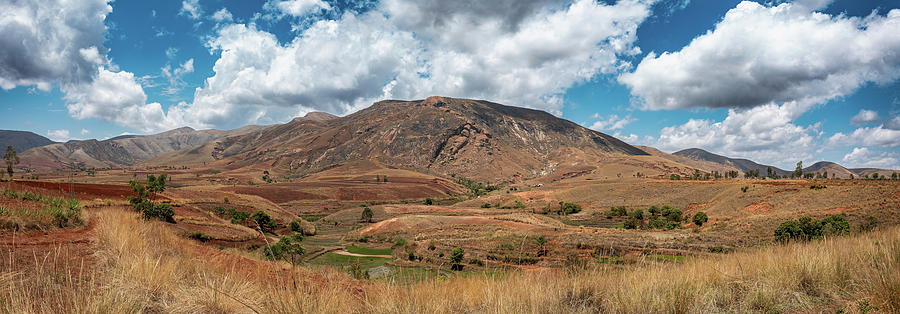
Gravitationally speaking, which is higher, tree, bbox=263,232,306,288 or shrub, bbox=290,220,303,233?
tree, bbox=263,232,306,288

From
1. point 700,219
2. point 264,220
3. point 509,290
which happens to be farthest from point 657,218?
point 509,290

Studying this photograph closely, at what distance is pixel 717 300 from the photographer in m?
5.28

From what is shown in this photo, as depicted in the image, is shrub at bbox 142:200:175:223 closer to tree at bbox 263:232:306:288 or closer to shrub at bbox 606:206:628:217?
tree at bbox 263:232:306:288

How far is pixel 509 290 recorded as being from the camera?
461 centimetres

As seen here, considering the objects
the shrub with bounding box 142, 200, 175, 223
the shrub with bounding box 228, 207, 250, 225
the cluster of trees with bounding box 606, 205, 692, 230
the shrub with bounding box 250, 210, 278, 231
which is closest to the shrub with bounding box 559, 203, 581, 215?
the cluster of trees with bounding box 606, 205, 692, 230

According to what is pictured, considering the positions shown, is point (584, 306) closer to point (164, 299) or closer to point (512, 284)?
point (512, 284)

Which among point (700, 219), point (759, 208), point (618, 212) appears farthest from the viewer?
point (618, 212)

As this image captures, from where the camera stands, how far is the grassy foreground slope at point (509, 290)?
149 inches

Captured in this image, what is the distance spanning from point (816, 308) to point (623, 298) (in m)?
2.76

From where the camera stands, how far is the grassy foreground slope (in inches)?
149

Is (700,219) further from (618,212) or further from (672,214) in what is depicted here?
(618,212)

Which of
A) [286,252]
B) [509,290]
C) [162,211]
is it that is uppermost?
[509,290]

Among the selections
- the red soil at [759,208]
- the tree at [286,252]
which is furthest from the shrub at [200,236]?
the red soil at [759,208]

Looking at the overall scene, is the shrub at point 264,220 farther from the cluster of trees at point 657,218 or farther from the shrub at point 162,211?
the cluster of trees at point 657,218
